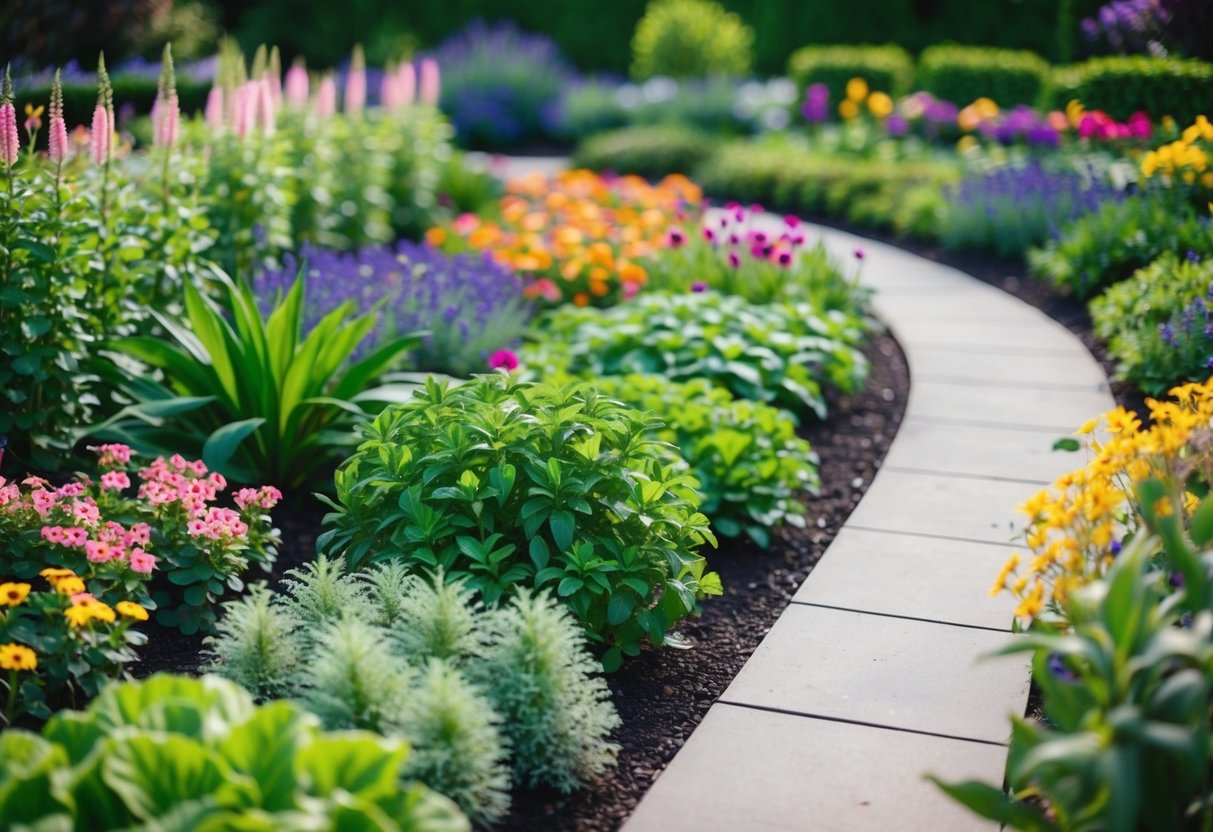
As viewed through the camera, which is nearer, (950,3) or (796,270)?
(796,270)

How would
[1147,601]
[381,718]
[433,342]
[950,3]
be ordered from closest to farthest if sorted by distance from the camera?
[1147,601] → [381,718] → [433,342] → [950,3]

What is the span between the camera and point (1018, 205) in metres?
7.73

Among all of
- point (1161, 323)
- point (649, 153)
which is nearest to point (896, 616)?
point (1161, 323)

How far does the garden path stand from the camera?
2.74 metres

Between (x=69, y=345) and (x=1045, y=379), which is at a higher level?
(x=69, y=345)

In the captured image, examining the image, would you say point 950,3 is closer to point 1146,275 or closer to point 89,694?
point 1146,275

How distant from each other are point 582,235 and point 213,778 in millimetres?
5326

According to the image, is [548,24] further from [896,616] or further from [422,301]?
[896,616]

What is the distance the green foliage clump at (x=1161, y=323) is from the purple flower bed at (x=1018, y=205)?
59.1 inches

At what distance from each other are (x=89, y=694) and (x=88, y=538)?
46 centimetres

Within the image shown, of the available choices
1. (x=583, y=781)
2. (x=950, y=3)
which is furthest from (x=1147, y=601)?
(x=950, y=3)

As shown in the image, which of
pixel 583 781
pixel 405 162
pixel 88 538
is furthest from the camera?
pixel 405 162

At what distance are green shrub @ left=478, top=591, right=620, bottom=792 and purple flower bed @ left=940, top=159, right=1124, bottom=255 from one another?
5344mm

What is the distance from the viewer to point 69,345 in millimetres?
4016
